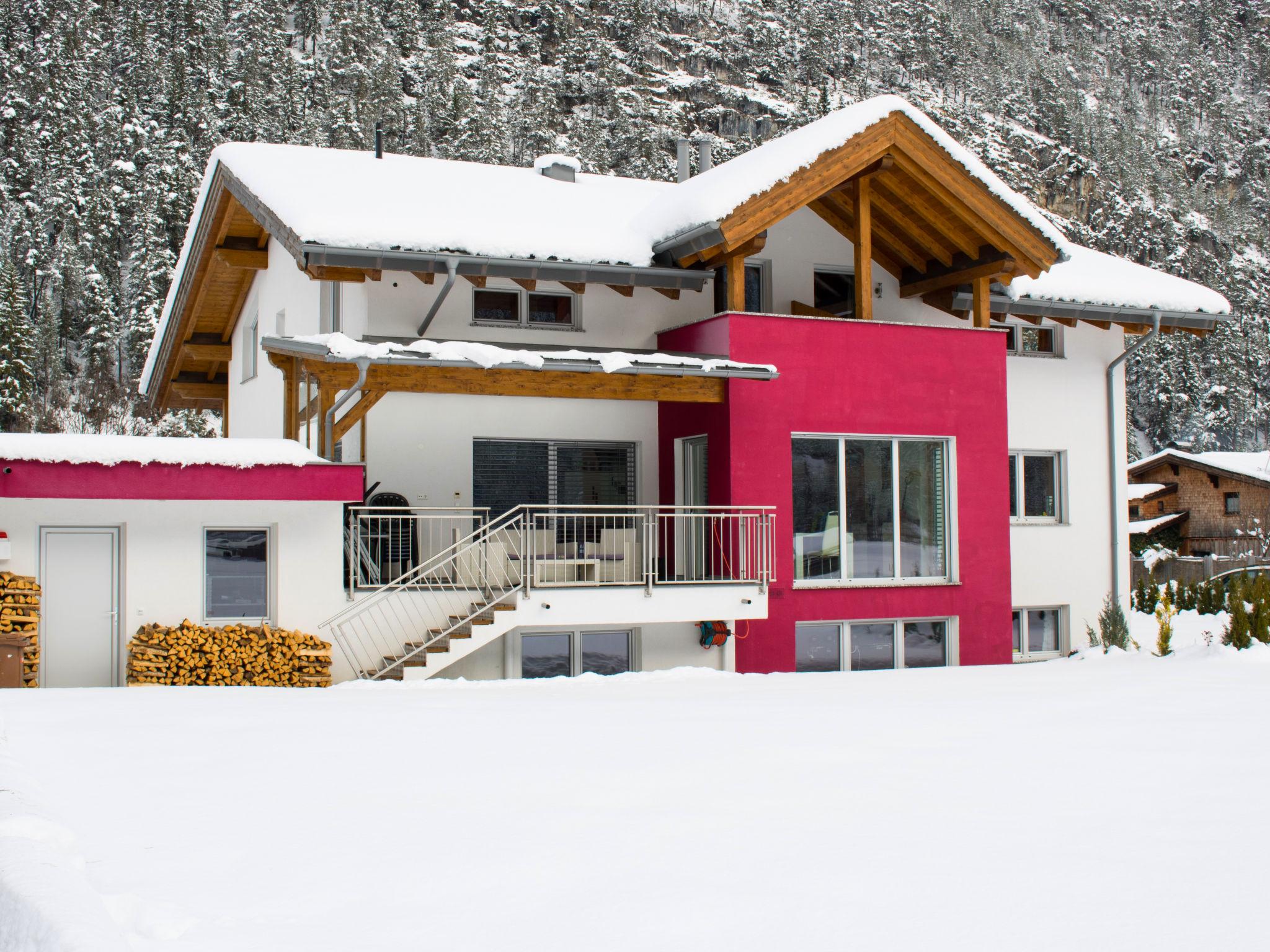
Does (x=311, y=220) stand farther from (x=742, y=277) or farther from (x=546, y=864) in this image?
(x=546, y=864)

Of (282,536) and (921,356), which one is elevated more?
(921,356)

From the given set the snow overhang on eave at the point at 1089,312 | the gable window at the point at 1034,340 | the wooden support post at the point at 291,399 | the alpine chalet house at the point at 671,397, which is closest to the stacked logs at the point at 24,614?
the alpine chalet house at the point at 671,397

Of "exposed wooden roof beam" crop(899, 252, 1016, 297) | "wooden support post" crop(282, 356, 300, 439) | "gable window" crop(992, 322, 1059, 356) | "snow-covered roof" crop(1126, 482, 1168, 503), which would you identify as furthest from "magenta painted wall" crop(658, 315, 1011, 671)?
"snow-covered roof" crop(1126, 482, 1168, 503)

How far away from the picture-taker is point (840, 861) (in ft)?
17.0

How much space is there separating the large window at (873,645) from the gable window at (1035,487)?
286cm

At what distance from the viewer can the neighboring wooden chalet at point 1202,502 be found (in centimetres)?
4406

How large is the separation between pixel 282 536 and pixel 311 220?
11.3 feet

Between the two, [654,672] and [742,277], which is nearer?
[654,672]

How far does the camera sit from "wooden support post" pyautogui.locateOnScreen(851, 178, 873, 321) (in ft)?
50.6

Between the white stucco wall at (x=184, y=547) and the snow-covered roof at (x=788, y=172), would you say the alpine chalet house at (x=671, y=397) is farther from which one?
the white stucco wall at (x=184, y=547)

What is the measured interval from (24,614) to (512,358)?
5.06 meters

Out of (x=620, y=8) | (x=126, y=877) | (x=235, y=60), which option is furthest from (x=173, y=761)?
(x=620, y=8)

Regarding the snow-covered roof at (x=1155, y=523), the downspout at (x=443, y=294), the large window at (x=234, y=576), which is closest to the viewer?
the large window at (x=234, y=576)

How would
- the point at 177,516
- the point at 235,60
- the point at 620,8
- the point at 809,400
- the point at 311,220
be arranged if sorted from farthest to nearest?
the point at 620,8, the point at 235,60, the point at 809,400, the point at 311,220, the point at 177,516
